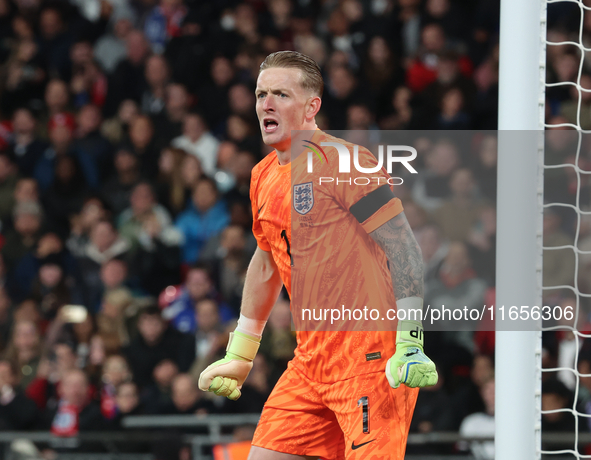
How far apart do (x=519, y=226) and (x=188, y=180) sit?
208 inches

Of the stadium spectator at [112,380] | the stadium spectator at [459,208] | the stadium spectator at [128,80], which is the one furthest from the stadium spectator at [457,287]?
the stadium spectator at [128,80]

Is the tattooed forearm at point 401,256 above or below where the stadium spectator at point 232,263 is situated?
below

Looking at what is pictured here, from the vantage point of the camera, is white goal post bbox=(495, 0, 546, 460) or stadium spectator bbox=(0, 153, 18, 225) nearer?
white goal post bbox=(495, 0, 546, 460)

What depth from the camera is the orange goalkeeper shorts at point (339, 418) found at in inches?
130

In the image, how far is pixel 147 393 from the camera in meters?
7.06

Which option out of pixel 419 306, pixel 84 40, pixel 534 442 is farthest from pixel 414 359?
pixel 84 40

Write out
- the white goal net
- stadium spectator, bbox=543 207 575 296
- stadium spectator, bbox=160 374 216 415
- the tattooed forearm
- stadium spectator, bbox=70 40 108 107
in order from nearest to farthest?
the tattooed forearm, the white goal net, stadium spectator, bbox=543 207 575 296, stadium spectator, bbox=160 374 216 415, stadium spectator, bbox=70 40 108 107

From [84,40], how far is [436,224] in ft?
16.5

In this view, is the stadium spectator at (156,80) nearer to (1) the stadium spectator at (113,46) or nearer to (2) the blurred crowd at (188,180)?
(2) the blurred crowd at (188,180)

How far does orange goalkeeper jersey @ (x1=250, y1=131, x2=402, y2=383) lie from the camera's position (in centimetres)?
337

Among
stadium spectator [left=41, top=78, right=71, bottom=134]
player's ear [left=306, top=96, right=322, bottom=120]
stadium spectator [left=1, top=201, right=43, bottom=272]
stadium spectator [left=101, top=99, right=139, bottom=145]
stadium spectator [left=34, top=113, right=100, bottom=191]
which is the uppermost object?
stadium spectator [left=41, top=78, right=71, bottom=134]

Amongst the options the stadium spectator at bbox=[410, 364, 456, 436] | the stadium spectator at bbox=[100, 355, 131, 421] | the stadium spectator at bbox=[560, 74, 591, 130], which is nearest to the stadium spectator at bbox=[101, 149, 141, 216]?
the stadium spectator at bbox=[100, 355, 131, 421]

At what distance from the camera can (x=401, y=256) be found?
10.6 feet

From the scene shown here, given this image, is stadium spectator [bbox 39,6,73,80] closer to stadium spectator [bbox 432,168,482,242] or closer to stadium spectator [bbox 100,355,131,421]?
stadium spectator [bbox 100,355,131,421]
